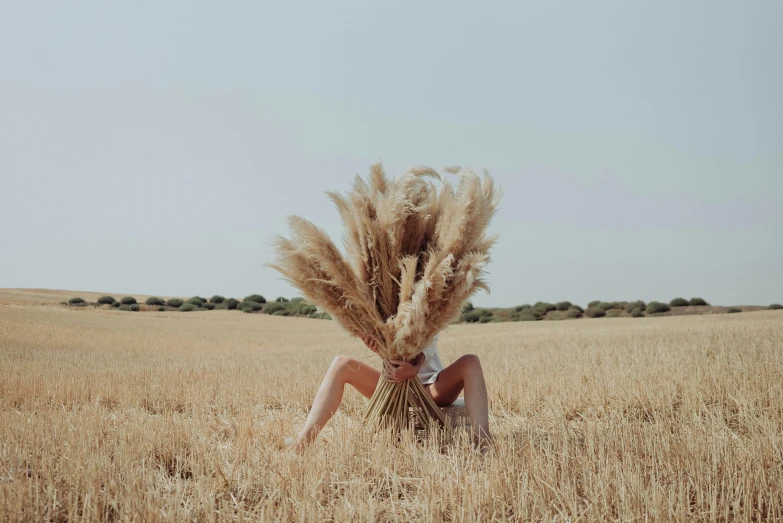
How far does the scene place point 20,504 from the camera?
8.58ft

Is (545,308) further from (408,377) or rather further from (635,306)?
(408,377)

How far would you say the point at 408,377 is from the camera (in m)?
3.64

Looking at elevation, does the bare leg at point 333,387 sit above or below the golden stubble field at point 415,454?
above

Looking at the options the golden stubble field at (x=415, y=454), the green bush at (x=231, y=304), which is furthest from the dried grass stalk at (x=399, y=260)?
the green bush at (x=231, y=304)

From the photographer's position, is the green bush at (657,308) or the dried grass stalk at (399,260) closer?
the dried grass stalk at (399,260)

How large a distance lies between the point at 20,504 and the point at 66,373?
19.4 ft

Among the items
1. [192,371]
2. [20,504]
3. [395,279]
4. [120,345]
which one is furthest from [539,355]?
[120,345]

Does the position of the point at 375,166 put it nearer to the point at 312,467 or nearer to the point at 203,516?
the point at 312,467

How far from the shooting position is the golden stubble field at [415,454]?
2600 mm

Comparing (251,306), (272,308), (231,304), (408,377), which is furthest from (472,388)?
(231,304)

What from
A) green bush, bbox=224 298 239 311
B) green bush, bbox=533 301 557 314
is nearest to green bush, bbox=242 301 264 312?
green bush, bbox=224 298 239 311

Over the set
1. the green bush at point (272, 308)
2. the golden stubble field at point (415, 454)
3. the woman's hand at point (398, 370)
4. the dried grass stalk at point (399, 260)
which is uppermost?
the dried grass stalk at point (399, 260)

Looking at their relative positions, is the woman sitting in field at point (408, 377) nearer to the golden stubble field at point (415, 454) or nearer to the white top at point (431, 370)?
the white top at point (431, 370)

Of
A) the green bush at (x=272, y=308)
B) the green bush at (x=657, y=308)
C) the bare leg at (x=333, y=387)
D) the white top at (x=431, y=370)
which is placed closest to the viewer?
the bare leg at (x=333, y=387)
